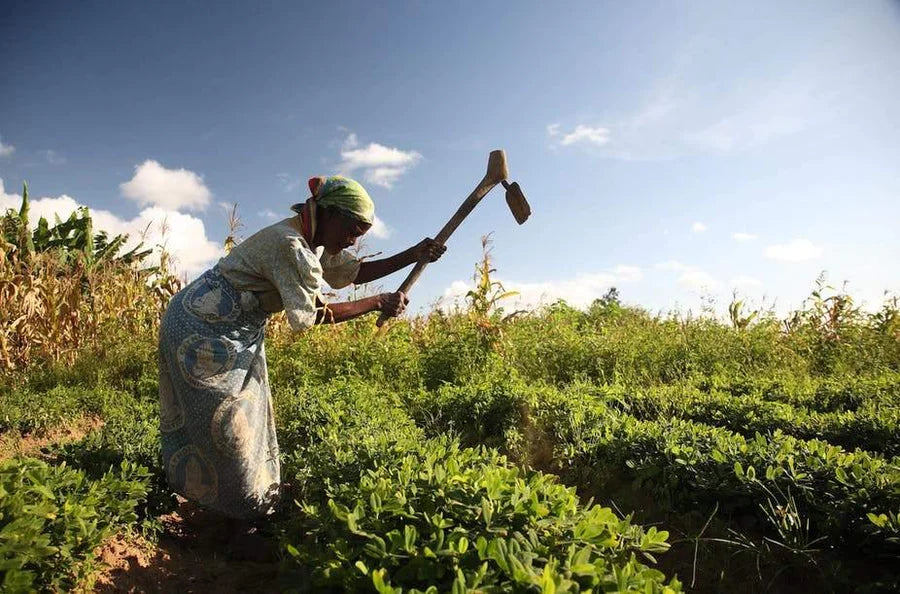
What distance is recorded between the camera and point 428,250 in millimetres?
3764

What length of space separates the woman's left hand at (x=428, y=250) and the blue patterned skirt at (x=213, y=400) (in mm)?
1250

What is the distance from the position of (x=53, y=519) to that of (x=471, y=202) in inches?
115

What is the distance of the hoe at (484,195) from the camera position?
372 cm

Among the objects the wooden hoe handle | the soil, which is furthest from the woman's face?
the soil

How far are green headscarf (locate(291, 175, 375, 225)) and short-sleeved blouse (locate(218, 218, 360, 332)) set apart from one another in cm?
22

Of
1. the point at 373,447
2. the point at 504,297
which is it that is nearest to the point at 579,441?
the point at 373,447

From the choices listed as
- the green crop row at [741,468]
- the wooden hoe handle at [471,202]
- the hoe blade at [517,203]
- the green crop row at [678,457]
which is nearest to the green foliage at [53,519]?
the wooden hoe handle at [471,202]

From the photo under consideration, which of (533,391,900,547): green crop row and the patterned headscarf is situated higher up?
the patterned headscarf

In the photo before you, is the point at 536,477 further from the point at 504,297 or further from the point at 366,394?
the point at 504,297

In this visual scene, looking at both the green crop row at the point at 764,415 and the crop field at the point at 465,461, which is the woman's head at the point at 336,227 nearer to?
the crop field at the point at 465,461

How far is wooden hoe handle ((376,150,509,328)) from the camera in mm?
3697

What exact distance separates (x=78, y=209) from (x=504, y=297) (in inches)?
335

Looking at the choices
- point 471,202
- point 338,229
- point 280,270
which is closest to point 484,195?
point 471,202

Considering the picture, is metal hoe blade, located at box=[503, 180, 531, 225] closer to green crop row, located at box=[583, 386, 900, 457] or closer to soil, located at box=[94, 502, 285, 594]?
green crop row, located at box=[583, 386, 900, 457]
